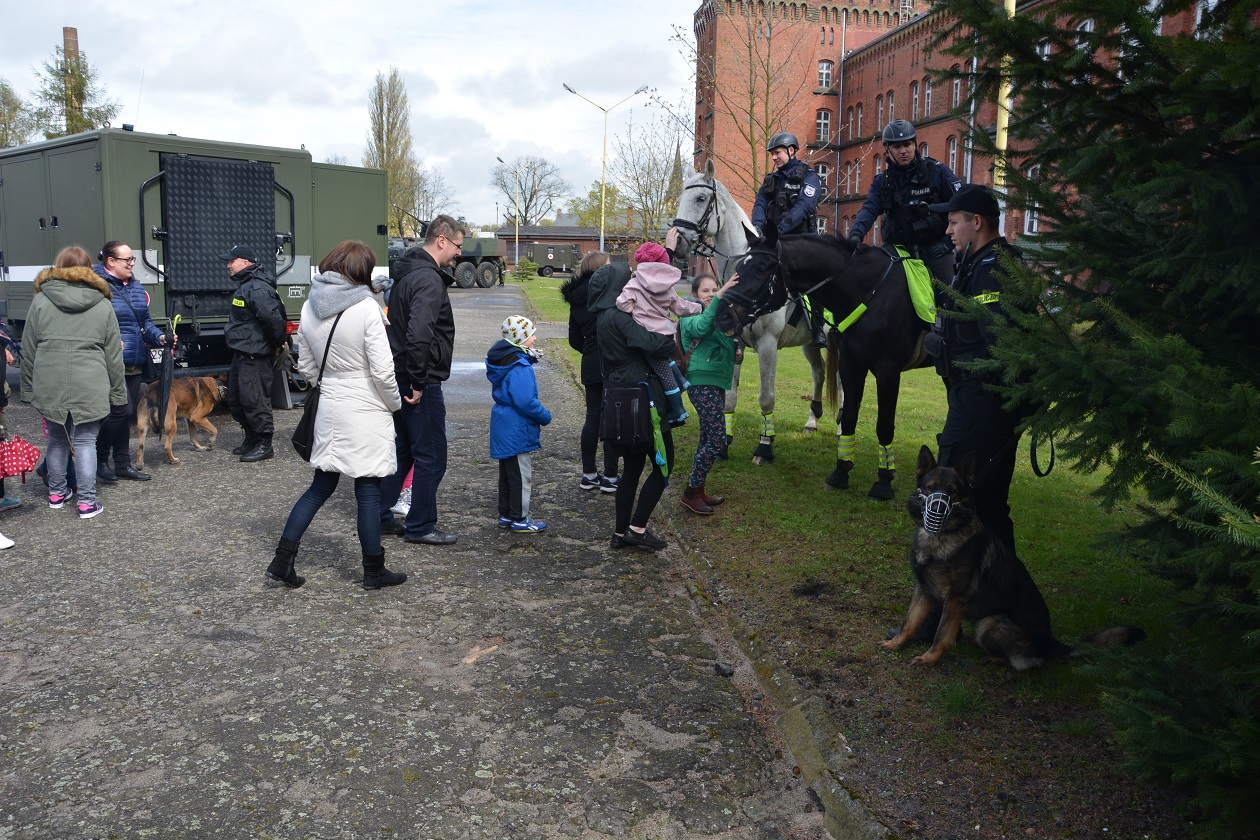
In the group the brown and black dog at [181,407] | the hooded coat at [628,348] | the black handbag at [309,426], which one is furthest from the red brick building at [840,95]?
the black handbag at [309,426]

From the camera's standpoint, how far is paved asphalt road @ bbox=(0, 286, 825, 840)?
3.61 m

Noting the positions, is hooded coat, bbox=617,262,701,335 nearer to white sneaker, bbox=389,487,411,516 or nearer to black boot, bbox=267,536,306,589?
white sneaker, bbox=389,487,411,516

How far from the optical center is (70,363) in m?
7.42

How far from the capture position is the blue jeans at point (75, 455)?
754 centimetres

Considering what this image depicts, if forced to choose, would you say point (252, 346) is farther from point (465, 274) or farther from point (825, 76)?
point (825, 76)

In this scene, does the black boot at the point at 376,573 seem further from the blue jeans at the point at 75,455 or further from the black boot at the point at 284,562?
the blue jeans at the point at 75,455

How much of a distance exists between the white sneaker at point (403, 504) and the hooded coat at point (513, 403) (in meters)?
0.95

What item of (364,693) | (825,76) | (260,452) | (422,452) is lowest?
(364,693)

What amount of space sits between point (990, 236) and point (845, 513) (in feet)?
9.97

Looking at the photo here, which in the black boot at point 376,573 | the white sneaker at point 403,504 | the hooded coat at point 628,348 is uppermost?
Answer: the hooded coat at point 628,348

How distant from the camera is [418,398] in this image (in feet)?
21.5

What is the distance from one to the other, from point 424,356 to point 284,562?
59.8 inches

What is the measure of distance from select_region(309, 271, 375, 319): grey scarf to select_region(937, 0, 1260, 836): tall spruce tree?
3606 millimetres

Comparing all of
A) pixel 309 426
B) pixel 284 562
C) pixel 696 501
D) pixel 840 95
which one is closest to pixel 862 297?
pixel 696 501
